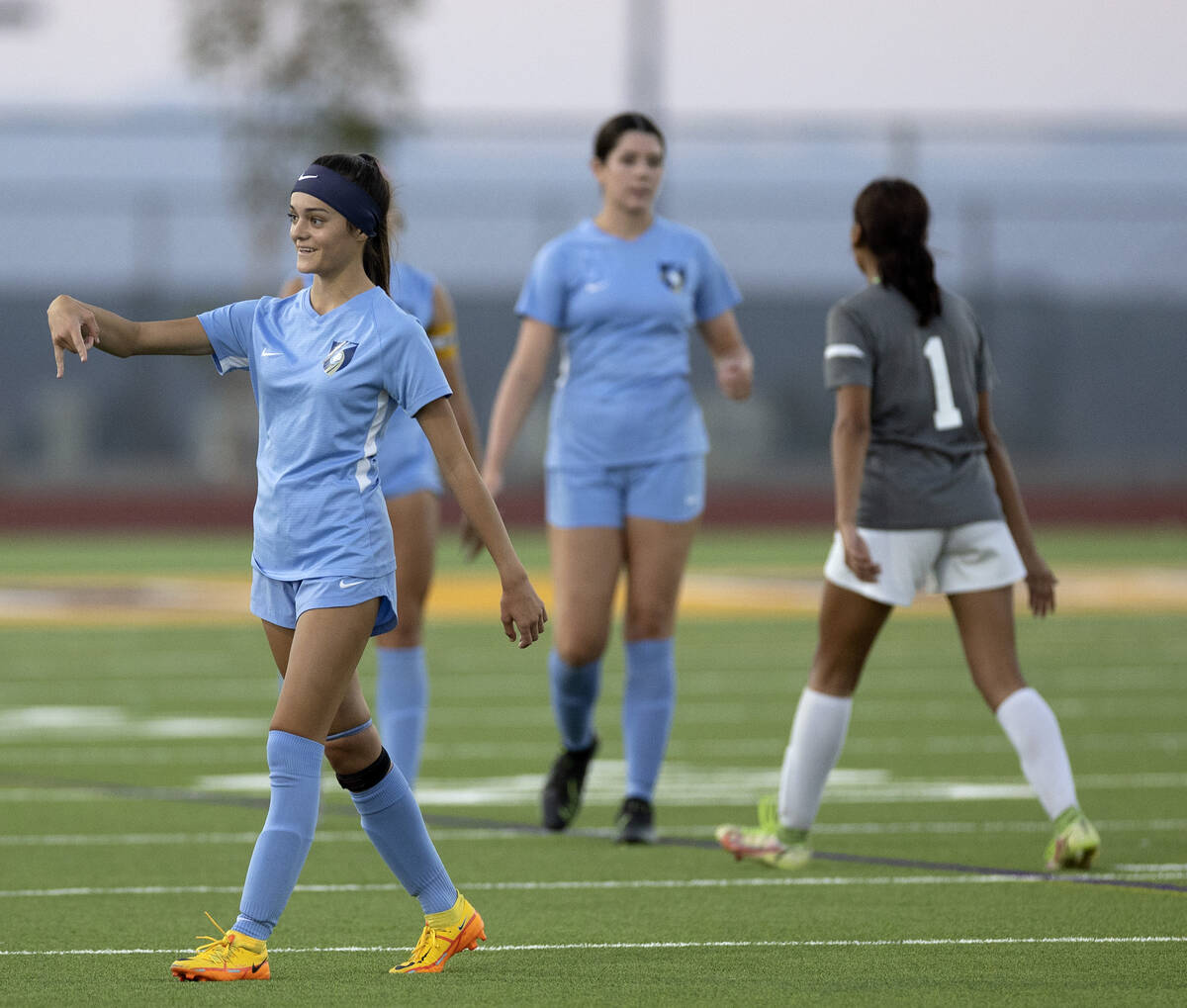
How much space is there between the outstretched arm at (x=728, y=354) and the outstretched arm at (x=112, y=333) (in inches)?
118

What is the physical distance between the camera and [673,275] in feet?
26.2

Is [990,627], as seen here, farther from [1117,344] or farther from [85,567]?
[1117,344]

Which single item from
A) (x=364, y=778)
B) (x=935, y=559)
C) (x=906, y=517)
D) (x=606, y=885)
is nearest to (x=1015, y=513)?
(x=935, y=559)

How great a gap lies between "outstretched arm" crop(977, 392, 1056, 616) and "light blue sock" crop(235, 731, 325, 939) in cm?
292

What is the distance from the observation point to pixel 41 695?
13109 mm

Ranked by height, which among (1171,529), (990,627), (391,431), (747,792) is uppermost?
(391,431)

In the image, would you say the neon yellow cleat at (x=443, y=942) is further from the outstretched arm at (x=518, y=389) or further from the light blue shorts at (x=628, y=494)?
the outstretched arm at (x=518, y=389)

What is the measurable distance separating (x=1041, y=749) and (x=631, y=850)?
59.3 inches

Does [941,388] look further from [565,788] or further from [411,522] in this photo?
[565,788]

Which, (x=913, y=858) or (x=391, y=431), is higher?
(x=391, y=431)

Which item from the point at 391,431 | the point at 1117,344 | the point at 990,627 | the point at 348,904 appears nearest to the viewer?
the point at 348,904

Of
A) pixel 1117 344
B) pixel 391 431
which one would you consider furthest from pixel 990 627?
pixel 1117 344

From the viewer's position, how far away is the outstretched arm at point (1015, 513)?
23.4ft

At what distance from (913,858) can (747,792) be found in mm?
1922
